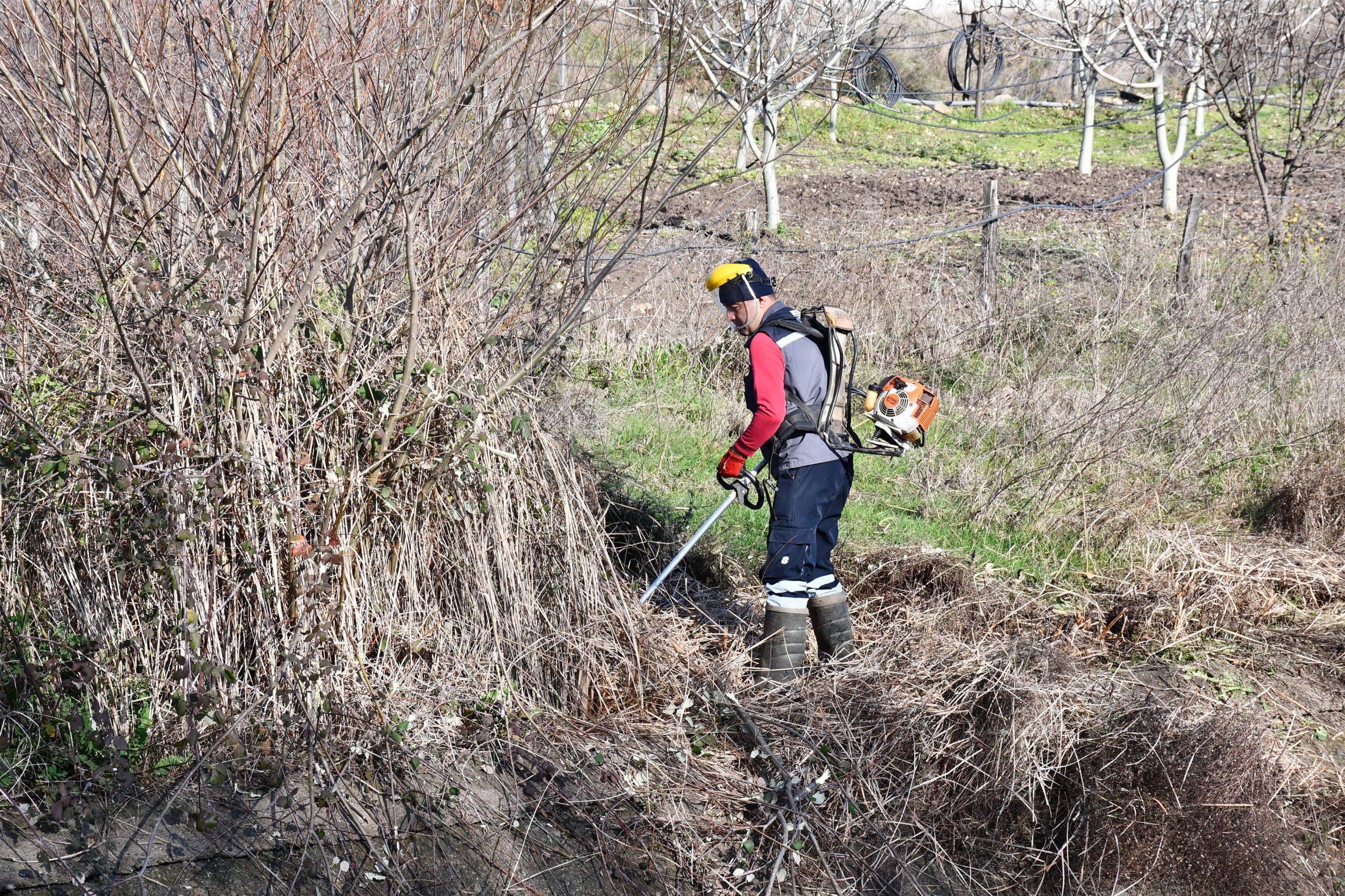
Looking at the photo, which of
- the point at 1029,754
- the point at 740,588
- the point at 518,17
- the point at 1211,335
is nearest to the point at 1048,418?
the point at 1211,335

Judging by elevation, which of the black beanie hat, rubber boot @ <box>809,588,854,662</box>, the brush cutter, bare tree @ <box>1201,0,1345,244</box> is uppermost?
bare tree @ <box>1201,0,1345,244</box>

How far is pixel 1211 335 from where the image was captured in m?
7.72

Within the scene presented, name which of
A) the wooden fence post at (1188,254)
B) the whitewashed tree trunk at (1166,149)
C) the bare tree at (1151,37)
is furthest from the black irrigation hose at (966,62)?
the wooden fence post at (1188,254)

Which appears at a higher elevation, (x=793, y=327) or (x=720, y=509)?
(x=793, y=327)

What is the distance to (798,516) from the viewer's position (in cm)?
466

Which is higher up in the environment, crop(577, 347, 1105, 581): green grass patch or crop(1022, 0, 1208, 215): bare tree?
crop(1022, 0, 1208, 215): bare tree

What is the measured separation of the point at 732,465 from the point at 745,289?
749 millimetres

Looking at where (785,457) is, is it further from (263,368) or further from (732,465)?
(263,368)

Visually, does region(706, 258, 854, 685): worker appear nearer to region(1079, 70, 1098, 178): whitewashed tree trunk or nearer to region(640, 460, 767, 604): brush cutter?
region(640, 460, 767, 604): brush cutter

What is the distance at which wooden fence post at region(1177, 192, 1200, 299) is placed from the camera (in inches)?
356

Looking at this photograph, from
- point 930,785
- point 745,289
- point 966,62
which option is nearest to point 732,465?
point 745,289

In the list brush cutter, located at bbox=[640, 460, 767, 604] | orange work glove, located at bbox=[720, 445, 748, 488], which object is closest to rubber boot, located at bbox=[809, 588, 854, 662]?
brush cutter, located at bbox=[640, 460, 767, 604]

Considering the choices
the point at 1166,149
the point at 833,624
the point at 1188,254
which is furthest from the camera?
the point at 1166,149

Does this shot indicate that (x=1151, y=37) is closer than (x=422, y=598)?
No
